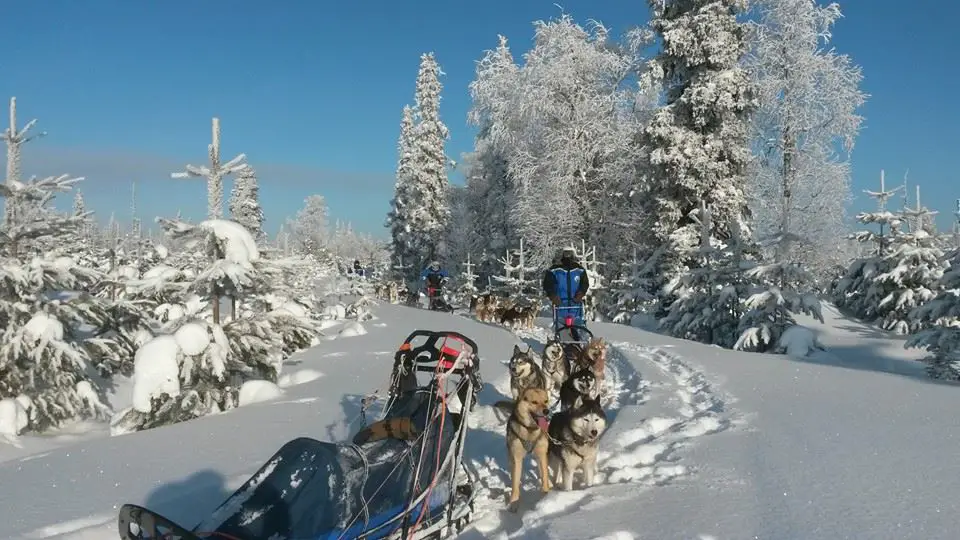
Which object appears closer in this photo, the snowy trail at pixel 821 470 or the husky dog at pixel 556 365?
the snowy trail at pixel 821 470

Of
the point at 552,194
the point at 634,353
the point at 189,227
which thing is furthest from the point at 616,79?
the point at 189,227

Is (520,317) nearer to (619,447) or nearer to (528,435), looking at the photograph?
(619,447)

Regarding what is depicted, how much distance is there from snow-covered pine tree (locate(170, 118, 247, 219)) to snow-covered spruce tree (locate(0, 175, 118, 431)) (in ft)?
6.84

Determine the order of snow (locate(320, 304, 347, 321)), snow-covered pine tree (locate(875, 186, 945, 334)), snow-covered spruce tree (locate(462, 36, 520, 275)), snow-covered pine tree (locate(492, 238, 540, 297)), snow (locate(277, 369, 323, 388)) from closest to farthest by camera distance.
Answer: snow (locate(277, 369, 323, 388)) < snow-covered pine tree (locate(875, 186, 945, 334)) < snow (locate(320, 304, 347, 321)) < snow-covered pine tree (locate(492, 238, 540, 297)) < snow-covered spruce tree (locate(462, 36, 520, 275))

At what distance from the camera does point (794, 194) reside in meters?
23.6

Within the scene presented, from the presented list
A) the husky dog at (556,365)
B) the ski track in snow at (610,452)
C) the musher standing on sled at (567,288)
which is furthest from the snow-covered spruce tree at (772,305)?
the husky dog at (556,365)

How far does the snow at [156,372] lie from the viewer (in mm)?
8344

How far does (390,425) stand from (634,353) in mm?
8746

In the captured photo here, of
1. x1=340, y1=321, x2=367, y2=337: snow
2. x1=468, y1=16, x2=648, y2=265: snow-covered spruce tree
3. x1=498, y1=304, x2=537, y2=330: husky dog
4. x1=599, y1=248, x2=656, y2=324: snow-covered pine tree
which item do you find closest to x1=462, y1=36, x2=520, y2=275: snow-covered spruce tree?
x1=468, y1=16, x2=648, y2=265: snow-covered spruce tree

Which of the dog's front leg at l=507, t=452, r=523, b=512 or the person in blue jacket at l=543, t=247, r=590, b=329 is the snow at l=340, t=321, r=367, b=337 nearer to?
the person in blue jacket at l=543, t=247, r=590, b=329

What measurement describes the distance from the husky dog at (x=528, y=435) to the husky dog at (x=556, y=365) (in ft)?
11.5

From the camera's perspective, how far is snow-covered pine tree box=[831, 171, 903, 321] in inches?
709

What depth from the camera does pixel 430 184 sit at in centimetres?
4300

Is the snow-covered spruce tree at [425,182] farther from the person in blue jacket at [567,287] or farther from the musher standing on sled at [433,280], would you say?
the person in blue jacket at [567,287]
